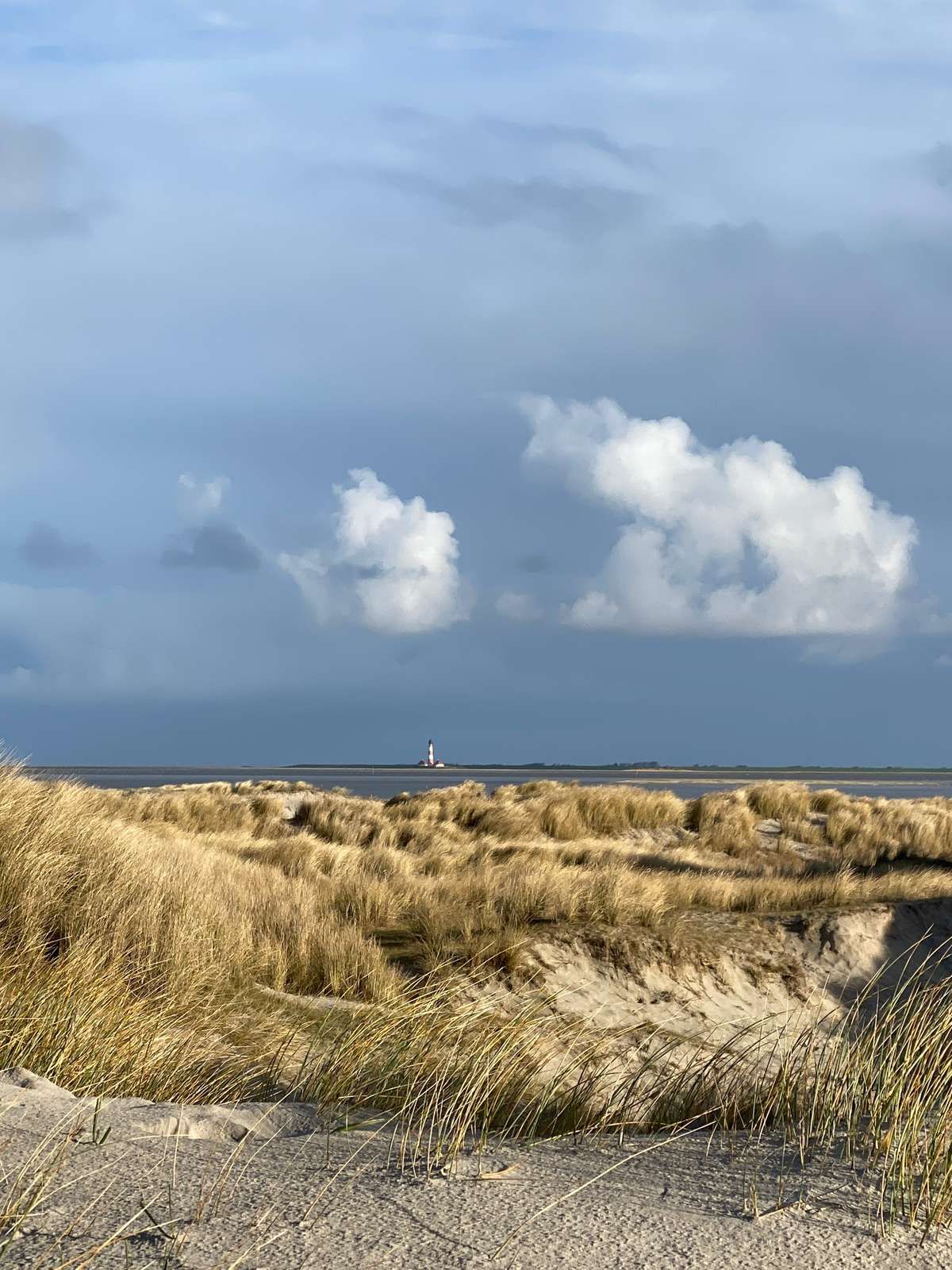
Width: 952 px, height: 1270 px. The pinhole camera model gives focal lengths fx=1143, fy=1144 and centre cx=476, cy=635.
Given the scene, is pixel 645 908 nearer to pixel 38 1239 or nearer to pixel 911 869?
pixel 911 869

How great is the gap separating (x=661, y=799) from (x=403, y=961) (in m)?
14.6

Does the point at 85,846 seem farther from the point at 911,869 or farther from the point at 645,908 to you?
the point at 911,869

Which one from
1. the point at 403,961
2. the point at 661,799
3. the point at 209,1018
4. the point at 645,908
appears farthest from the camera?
the point at 661,799

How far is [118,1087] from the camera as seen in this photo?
501cm

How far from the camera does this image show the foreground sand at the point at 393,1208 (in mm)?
2850

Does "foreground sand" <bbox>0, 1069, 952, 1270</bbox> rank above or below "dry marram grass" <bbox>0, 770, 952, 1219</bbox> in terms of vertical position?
above

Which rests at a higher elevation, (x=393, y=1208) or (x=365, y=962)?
(x=393, y=1208)

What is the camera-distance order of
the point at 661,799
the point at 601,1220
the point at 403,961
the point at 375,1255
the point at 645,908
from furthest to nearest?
1. the point at 661,799
2. the point at 645,908
3. the point at 403,961
4. the point at 601,1220
5. the point at 375,1255

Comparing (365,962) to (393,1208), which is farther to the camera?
(365,962)

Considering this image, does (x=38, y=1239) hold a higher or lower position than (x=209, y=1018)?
higher

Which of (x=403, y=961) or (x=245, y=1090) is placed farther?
(x=403, y=961)

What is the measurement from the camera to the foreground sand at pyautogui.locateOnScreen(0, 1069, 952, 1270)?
9.35 ft

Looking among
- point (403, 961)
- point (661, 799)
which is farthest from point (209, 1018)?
point (661, 799)

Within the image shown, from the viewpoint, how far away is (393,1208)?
10.4 ft
